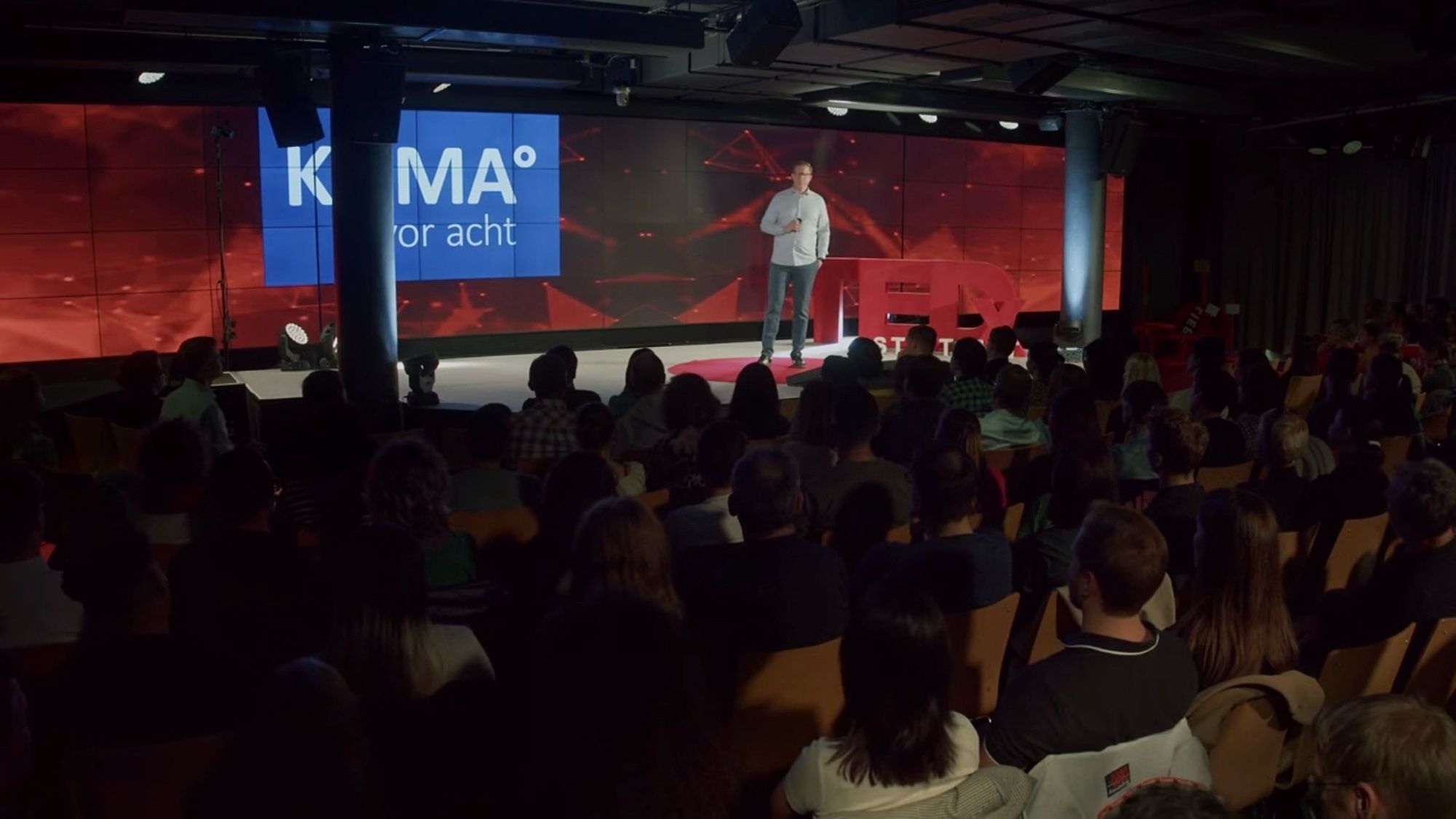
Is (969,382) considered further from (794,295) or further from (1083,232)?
(1083,232)

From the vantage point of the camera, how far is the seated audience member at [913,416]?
16.8 feet

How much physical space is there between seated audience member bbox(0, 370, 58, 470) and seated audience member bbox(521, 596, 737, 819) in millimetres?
4110

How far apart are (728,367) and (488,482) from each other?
21.7ft

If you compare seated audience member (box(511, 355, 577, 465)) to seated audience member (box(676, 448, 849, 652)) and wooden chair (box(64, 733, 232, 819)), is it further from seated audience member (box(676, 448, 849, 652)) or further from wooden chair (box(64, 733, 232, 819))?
wooden chair (box(64, 733, 232, 819))

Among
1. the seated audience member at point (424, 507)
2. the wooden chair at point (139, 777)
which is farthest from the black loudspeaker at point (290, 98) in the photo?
the wooden chair at point (139, 777)

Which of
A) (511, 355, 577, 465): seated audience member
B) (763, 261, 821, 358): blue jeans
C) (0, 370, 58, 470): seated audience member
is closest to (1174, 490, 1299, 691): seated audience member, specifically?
(511, 355, 577, 465): seated audience member

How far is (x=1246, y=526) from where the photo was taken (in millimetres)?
2688

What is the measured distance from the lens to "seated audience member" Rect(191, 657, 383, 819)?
1615mm

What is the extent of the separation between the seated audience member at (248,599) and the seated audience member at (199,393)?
250cm

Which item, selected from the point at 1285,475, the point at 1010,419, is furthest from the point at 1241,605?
the point at 1010,419

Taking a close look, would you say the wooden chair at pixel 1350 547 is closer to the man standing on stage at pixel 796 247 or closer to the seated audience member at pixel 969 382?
the seated audience member at pixel 969 382

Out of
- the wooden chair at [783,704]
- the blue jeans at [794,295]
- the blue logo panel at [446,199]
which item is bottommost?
the wooden chair at [783,704]

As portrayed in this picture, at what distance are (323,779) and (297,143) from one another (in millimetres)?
7432

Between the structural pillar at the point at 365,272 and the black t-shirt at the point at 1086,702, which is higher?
the structural pillar at the point at 365,272
